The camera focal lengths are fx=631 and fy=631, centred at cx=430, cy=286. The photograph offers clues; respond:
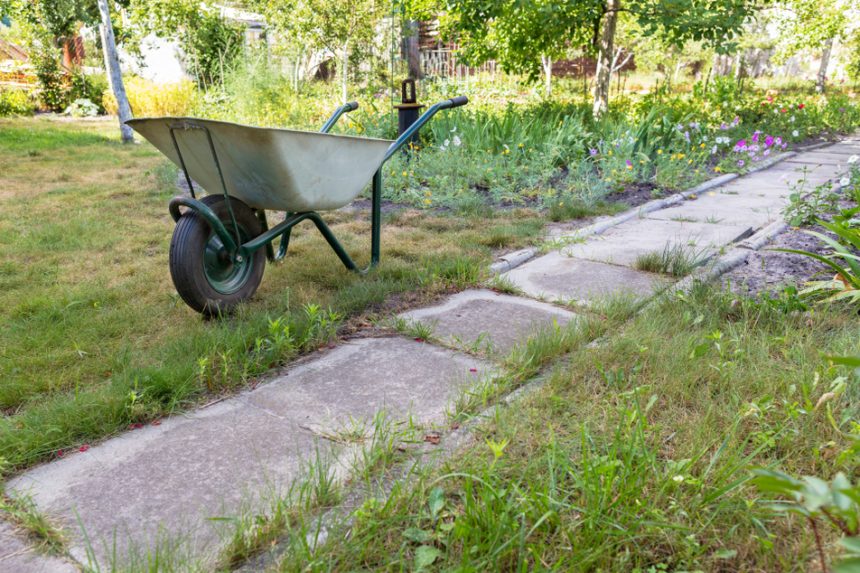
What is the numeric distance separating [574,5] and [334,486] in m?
6.47

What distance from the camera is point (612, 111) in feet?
26.2

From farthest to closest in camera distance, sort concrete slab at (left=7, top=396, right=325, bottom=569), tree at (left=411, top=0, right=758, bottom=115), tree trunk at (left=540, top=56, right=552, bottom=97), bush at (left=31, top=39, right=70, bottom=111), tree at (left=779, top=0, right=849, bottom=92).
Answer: tree trunk at (left=540, top=56, right=552, bottom=97) < bush at (left=31, top=39, right=70, bottom=111) < tree at (left=779, top=0, right=849, bottom=92) < tree at (left=411, top=0, right=758, bottom=115) < concrete slab at (left=7, top=396, right=325, bottom=569)

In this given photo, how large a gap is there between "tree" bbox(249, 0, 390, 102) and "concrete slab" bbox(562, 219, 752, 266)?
287 inches

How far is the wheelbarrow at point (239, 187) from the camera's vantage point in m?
2.46

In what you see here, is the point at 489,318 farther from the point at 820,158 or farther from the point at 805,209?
the point at 820,158

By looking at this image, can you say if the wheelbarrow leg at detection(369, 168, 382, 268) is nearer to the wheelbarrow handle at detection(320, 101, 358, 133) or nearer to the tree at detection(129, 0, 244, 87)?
the wheelbarrow handle at detection(320, 101, 358, 133)

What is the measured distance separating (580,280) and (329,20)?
9.36 metres

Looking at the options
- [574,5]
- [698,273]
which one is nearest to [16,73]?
[574,5]

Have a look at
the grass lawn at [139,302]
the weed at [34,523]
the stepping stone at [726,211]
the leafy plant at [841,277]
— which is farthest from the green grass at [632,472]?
the stepping stone at [726,211]

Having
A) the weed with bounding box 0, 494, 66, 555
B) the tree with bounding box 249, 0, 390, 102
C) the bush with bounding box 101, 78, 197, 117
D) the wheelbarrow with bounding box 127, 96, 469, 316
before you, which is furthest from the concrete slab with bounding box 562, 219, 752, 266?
the bush with bounding box 101, 78, 197, 117

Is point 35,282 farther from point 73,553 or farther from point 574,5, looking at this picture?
point 574,5

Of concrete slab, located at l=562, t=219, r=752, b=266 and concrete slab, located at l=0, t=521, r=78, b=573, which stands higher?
concrete slab, located at l=562, t=219, r=752, b=266

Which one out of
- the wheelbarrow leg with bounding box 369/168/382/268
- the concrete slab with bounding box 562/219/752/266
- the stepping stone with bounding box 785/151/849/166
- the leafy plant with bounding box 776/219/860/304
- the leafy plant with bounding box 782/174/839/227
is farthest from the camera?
the stepping stone with bounding box 785/151/849/166

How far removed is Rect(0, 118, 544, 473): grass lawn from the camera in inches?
76.1
